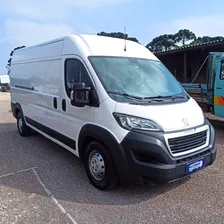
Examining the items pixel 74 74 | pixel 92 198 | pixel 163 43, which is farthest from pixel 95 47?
pixel 163 43

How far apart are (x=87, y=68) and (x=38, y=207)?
207 centimetres

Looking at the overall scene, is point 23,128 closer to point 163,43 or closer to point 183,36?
point 163,43

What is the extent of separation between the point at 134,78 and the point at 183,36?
59952 mm

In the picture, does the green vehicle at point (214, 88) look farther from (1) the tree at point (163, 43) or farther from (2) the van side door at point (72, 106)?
(1) the tree at point (163, 43)

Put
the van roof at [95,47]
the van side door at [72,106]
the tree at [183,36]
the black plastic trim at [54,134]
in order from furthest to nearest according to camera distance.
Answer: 1. the tree at [183,36]
2. the black plastic trim at [54,134]
3. the van roof at [95,47]
4. the van side door at [72,106]

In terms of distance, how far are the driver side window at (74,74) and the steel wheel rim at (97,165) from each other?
1061 millimetres

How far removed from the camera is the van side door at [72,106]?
151 inches

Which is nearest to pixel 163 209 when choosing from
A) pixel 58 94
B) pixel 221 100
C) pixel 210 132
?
pixel 210 132

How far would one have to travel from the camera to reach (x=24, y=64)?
21.9 ft

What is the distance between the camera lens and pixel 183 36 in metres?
58.9

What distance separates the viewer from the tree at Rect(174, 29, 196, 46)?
58.3m

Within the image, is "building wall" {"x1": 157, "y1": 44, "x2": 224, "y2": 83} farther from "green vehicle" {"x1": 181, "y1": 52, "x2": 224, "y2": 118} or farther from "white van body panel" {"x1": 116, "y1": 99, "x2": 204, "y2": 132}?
"white van body panel" {"x1": 116, "y1": 99, "x2": 204, "y2": 132}

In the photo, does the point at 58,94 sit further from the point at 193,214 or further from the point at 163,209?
the point at 193,214

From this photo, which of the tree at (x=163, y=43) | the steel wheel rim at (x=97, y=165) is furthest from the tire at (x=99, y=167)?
the tree at (x=163, y=43)
